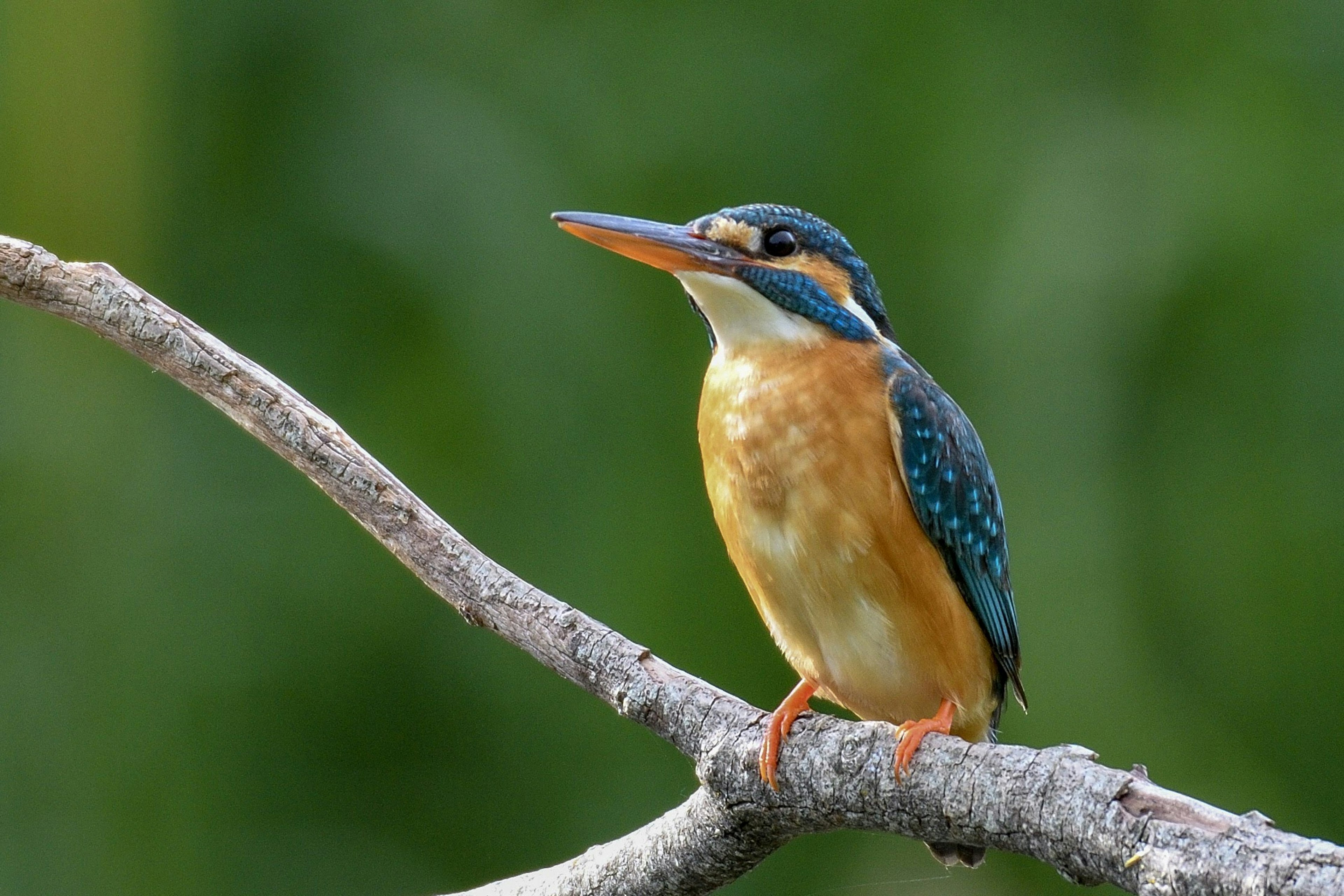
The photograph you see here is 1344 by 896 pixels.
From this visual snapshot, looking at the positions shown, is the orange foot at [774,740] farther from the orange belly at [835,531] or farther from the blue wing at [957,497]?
the blue wing at [957,497]

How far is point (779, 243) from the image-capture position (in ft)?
6.68

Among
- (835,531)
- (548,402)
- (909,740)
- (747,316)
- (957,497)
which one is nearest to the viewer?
(909,740)

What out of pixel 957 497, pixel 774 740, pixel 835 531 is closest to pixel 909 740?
pixel 774 740

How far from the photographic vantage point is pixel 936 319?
3965 millimetres

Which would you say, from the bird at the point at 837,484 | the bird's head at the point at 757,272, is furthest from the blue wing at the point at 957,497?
the bird's head at the point at 757,272

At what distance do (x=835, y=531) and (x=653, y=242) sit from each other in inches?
20.0

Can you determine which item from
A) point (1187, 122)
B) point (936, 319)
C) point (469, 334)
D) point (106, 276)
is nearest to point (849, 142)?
point (936, 319)

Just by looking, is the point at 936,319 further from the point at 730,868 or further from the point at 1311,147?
the point at 730,868

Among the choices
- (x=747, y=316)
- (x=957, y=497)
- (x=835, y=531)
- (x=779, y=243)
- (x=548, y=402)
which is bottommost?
(x=835, y=531)

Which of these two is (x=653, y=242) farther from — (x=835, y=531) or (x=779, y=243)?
(x=835, y=531)

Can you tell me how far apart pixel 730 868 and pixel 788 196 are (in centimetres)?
266

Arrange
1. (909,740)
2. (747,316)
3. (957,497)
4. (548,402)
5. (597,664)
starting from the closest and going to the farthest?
(909,740), (597,664), (957,497), (747,316), (548,402)

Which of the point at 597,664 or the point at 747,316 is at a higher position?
the point at 747,316

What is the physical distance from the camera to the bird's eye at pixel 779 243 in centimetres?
203
